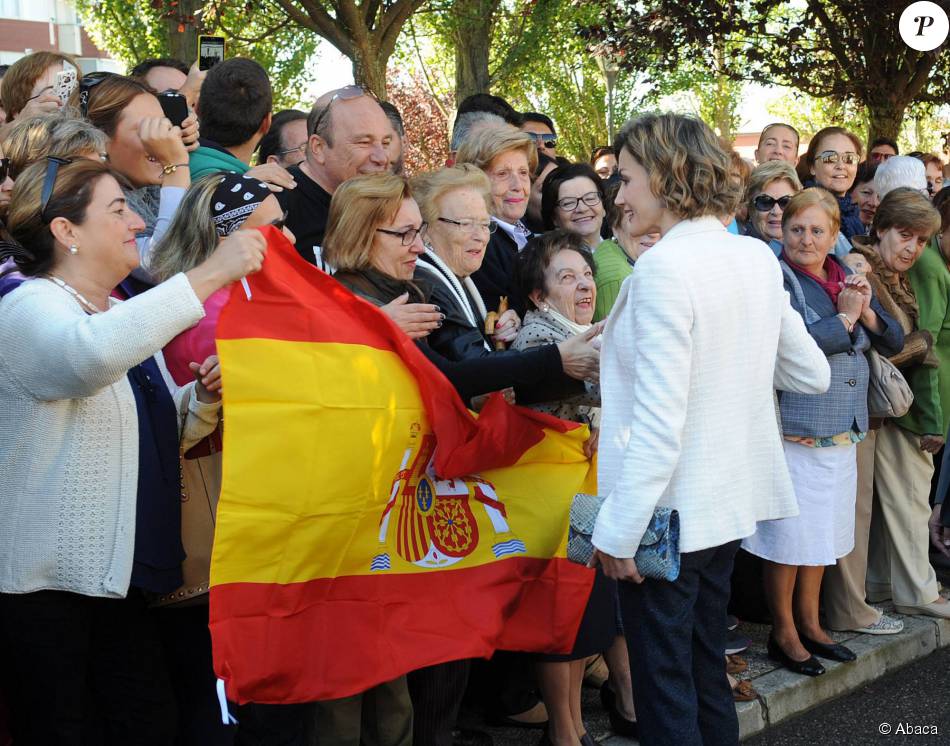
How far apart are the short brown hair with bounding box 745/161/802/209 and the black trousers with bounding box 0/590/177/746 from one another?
3.95 metres

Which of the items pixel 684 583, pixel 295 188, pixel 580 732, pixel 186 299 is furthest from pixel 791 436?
pixel 186 299

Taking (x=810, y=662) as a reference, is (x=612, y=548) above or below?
above

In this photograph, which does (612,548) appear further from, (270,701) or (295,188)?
(295,188)

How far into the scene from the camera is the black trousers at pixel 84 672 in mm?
3275

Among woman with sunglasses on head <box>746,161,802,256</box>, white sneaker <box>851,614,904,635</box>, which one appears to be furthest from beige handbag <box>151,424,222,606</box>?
white sneaker <box>851,614,904,635</box>

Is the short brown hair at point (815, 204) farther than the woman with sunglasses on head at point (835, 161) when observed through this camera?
No

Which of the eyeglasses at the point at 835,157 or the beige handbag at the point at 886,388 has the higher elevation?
the eyeglasses at the point at 835,157

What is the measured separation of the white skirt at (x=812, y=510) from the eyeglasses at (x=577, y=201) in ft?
4.85

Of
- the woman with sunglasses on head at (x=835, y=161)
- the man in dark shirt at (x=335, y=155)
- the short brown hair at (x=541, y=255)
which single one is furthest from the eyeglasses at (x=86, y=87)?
the woman with sunglasses on head at (x=835, y=161)

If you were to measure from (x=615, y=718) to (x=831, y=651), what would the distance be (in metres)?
1.38

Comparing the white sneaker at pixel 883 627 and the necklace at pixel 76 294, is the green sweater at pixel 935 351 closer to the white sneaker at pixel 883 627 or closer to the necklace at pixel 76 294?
the white sneaker at pixel 883 627

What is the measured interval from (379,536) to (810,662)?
105 inches

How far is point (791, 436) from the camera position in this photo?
17.6 feet

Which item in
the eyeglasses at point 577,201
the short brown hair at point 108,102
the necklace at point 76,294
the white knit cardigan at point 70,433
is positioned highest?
the short brown hair at point 108,102
